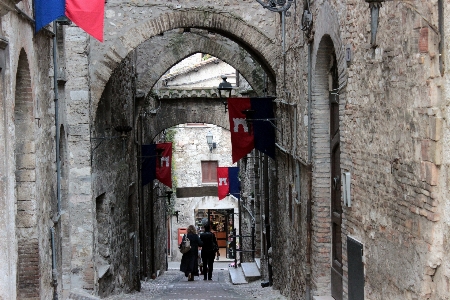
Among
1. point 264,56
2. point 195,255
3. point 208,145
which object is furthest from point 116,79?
point 208,145

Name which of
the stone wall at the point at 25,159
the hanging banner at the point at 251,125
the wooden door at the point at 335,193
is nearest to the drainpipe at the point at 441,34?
the stone wall at the point at 25,159

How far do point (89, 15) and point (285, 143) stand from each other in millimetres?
4244

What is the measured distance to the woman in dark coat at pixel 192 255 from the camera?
1529 centimetres

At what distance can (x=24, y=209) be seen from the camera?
6191mm

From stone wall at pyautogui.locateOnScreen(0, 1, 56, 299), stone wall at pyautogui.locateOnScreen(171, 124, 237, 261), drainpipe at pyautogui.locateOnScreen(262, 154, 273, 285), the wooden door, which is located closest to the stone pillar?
stone wall at pyautogui.locateOnScreen(0, 1, 56, 299)

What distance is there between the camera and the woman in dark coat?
15.3m

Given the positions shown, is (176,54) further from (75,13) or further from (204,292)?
(75,13)

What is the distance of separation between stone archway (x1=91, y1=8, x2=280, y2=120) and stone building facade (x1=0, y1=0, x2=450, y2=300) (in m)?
0.02

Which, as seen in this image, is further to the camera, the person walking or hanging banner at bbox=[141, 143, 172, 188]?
the person walking

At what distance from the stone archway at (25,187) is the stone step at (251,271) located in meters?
10.0

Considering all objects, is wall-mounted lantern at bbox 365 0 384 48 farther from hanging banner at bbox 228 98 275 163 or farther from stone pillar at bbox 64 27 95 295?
hanging banner at bbox 228 98 275 163

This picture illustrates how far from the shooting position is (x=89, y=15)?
22.5ft

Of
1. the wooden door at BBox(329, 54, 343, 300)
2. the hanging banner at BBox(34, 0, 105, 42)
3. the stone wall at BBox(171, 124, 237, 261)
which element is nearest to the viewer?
the hanging banner at BBox(34, 0, 105, 42)

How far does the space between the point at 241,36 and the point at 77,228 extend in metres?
3.74
